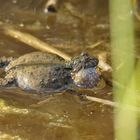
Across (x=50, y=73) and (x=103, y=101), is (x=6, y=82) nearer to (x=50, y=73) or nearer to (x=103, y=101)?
(x=50, y=73)

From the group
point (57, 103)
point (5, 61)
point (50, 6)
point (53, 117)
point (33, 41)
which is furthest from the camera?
point (50, 6)

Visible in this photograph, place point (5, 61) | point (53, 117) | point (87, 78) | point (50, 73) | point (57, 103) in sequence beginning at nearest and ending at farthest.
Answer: point (53, 117) → point (57, 103) → point (50, 73) → point (87, 78) → point (5, 61)

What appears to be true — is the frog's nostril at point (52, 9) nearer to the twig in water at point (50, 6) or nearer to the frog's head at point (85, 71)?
the twig in water at point (50, 6)

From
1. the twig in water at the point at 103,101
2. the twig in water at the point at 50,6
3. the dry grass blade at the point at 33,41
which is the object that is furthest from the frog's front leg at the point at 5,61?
the twig in water at the point at 50,6

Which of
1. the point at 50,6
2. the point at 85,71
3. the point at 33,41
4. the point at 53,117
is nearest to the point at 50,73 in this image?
the point at 85,71

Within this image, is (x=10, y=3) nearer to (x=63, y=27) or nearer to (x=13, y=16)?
(x=13, y=16)

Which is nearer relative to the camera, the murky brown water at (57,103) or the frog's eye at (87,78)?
the murky brown water at (57,103)

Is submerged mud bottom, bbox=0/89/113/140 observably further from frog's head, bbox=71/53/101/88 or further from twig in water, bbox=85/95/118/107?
frog's head, bbox=71/53/101/88
